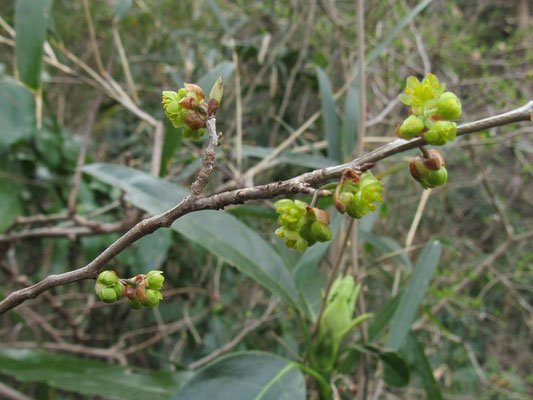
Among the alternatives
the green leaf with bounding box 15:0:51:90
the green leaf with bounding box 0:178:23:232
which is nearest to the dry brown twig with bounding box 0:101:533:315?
the green leaf with bounding box 15:0:51:90

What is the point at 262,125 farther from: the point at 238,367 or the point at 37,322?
the point at 238,367

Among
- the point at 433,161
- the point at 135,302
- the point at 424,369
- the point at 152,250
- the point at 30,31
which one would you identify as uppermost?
the point at 30,31

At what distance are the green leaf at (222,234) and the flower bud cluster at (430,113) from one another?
43 cm

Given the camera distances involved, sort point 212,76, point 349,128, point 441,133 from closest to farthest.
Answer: point 441,133
point 212,76
point 349,128

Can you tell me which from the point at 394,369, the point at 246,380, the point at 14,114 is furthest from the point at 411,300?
the point at 14,114

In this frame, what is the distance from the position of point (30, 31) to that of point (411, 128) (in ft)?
2.94

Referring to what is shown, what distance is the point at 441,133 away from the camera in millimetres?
283

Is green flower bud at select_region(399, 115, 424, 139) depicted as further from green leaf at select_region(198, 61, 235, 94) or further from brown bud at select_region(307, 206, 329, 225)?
green leaf at select_region(198, 61, 235, 94)

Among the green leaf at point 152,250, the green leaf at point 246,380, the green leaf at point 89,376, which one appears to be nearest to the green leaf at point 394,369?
the green leaf at point 246,380

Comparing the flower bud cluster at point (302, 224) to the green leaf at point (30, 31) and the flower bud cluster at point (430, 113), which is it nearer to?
the flower bud cluster at point (430, 113)

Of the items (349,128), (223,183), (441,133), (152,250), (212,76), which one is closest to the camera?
(441,133)

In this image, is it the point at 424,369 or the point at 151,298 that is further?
the point at 424,369

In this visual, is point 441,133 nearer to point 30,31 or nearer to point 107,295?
point 107,295

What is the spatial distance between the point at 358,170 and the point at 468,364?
2.37m
